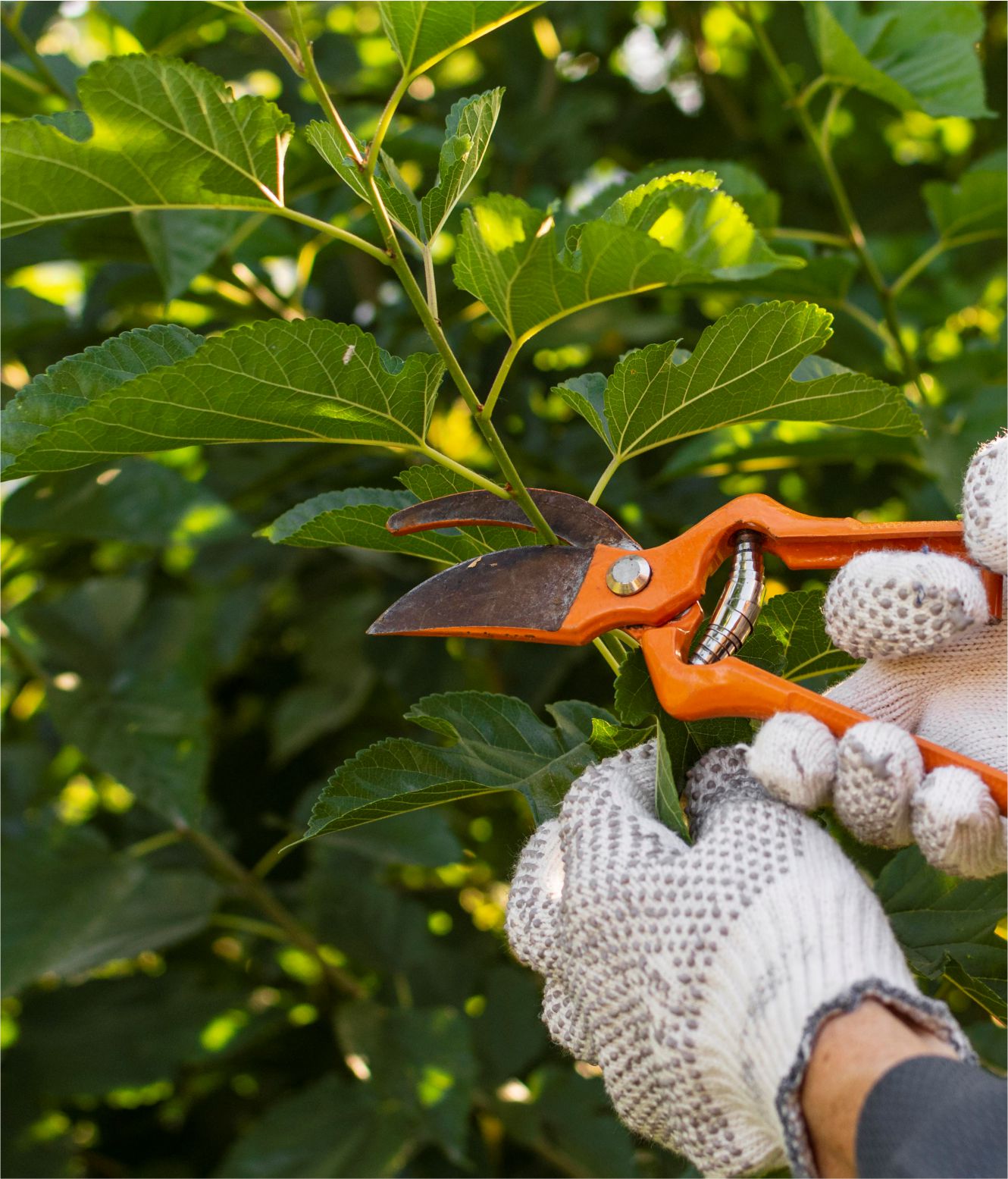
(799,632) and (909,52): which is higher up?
(909,52)

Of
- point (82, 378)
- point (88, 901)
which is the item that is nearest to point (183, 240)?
point (82, 378)

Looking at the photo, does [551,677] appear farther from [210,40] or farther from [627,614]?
[210,40]

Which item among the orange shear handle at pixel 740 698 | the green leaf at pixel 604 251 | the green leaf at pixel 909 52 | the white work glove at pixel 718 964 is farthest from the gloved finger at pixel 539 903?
the green leaf at pixel 909 52

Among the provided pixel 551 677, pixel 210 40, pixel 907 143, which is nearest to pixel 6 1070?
pixel 551 677

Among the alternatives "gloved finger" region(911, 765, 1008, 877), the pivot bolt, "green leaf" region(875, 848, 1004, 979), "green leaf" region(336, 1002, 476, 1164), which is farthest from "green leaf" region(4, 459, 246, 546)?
"gloved finger" region(911, 765, 1008, 877)

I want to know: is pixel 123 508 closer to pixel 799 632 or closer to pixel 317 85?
pixel 317 85

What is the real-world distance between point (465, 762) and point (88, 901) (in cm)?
89

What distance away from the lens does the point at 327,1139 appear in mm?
1515

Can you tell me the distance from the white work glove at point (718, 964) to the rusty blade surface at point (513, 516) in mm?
192

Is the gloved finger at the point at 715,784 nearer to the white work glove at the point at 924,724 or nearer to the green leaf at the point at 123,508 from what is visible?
the white work glove at the point at 924,724

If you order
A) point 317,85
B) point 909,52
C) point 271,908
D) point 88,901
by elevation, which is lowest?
point 271,908

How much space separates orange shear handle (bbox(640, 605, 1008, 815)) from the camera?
27.9 inches

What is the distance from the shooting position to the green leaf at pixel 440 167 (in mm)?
804

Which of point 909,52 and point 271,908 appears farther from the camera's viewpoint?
point 271,908
